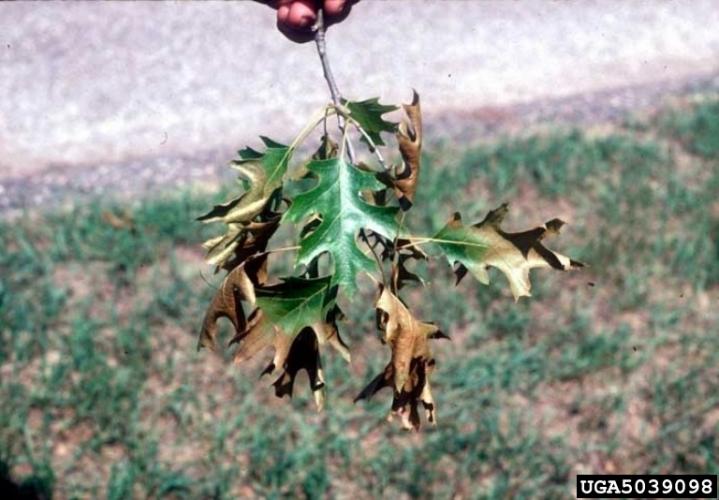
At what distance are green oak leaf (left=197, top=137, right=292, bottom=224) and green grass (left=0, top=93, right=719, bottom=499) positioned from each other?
146cm

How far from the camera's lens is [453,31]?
516cm

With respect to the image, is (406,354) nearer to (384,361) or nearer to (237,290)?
(237,290)

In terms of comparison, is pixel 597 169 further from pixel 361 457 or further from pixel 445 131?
pixel 361 457

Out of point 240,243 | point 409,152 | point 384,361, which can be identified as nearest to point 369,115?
point 409,152

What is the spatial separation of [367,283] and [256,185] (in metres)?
2.05

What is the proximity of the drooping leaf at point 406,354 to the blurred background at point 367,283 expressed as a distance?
1342 millimetres

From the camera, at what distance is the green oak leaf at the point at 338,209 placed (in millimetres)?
1366

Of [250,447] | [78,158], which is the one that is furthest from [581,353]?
[78,158]

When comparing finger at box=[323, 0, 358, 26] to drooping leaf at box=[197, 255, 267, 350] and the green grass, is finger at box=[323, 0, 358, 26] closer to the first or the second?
drooping leaf at box=[197, 255, 267, 350]

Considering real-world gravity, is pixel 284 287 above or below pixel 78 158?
above

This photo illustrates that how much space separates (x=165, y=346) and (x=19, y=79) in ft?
6.97

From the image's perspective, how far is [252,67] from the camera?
4.85m

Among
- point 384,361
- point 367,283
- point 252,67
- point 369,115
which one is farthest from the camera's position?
point 252,67

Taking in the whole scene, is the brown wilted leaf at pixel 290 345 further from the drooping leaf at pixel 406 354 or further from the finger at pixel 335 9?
the finger at pixel 335 9
